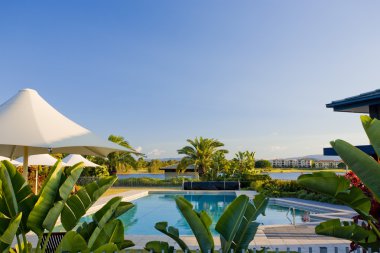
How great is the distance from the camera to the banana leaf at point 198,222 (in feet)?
14.8

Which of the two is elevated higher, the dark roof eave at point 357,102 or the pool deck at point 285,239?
the dark roof eave at point 357,102

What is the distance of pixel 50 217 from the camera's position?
4070 millimetres

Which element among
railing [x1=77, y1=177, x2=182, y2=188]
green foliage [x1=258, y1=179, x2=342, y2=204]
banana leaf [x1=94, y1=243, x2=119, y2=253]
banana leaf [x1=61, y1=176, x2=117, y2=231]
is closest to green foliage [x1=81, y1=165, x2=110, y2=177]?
railing [x1=77, y1=177, x2=182, y2=188]

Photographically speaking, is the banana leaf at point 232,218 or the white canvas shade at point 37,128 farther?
the white canvas shade at point 37,128

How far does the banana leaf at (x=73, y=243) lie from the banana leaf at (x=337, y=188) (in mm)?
2742

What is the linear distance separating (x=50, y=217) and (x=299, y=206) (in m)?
17.9

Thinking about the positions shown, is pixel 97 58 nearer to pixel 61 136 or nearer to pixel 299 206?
pixel 299 206

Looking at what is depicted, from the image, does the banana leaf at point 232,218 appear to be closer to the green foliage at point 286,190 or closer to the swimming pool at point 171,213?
the swimming pool at point 171,213

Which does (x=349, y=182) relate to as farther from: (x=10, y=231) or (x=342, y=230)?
(x=10, y=231)

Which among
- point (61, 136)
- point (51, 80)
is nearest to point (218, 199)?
point (51, 80)

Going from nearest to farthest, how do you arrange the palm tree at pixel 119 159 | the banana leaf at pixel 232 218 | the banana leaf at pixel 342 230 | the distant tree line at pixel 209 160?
Answer: the banana leaf at pixel 342 230
the banana leaf at pixel 232 218
the distant tree line at pixel 209 160
the palm tree at pixel 119 159

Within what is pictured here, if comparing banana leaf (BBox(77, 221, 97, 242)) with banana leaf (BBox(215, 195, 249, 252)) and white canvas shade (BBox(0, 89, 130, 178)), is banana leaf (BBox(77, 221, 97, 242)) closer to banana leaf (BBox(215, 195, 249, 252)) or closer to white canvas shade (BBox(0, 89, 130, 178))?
white canvas shade (BBox(0, 89, 130, 178))

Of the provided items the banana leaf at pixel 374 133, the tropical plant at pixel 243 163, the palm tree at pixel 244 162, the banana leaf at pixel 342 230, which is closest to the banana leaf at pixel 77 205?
the banana leaf at pixel 342 230

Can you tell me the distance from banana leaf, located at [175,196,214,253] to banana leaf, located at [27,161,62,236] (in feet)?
5.27
